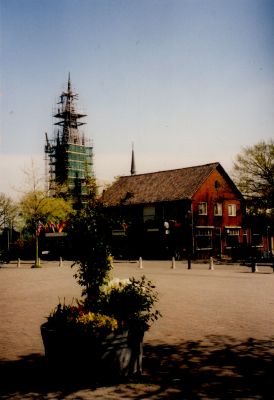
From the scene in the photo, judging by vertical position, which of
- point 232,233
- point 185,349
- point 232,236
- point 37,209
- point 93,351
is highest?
point 37,209

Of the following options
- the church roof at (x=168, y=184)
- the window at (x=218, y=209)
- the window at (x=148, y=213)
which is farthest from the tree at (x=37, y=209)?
the window at (x=218, y=209)

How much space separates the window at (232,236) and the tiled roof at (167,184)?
6656 mm

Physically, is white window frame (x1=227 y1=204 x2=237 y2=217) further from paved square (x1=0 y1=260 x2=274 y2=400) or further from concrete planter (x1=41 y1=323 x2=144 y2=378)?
concrete planter (x1=41 y1=323 x2=144 y2=378)

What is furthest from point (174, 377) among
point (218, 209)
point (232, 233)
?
point (232, 233)

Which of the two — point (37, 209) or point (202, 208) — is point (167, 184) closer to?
point (202, 208)

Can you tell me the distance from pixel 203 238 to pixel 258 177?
811 centimetres

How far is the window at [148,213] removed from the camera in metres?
40.6

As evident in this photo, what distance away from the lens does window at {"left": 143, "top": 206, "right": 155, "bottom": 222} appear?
133ft

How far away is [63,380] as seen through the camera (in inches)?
217

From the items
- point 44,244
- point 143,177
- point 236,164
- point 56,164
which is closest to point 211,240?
point 236,164

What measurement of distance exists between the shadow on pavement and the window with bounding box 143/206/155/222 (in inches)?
1318

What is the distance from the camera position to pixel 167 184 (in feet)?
138

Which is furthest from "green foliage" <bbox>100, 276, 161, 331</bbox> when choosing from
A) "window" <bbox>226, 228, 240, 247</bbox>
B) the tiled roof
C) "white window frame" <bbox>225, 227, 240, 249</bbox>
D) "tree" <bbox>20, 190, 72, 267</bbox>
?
"window" <bbox>226, 228, 240, 247</bbox>

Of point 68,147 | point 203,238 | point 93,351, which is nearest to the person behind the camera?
point 93,351
